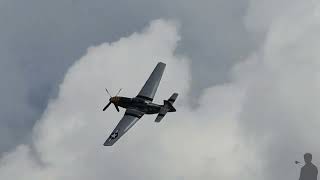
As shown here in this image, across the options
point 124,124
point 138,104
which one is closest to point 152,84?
point 138,104

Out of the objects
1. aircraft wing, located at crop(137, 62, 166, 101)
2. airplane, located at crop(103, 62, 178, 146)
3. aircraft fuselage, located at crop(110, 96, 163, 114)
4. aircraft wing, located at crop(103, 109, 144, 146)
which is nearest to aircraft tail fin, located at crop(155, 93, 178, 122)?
airplane, located at crop(103, 62, 178, 146)

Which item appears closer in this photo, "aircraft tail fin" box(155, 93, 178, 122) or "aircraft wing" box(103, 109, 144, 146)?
"aircraft wing" box(103, 109, 144, 146)

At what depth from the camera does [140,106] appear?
571 feet

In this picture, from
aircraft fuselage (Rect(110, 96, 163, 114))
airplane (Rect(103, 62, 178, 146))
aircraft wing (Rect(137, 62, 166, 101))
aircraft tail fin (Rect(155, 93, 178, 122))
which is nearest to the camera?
airplane (Rect(103, 62, 178, 146))

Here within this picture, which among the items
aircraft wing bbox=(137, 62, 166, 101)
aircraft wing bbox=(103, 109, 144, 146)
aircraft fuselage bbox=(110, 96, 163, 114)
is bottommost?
aircraft wing bbox=(103, 109, 144, 146)

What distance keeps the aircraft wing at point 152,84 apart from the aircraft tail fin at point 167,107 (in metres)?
6.90

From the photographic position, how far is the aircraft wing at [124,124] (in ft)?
529

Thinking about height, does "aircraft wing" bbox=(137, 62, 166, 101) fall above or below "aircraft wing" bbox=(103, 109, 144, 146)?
above

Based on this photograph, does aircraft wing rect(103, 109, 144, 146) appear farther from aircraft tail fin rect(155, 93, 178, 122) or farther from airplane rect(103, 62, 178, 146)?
aircraft tail fin rect(155, 93, 178, 122)

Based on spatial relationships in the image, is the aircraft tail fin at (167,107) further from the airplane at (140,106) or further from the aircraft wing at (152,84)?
the aircraft wing at (152,84)

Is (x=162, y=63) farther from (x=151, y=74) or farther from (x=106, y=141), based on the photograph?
(x=106, y=141)

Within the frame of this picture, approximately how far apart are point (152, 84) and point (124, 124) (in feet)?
61.5

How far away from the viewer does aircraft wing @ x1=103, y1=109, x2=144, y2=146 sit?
161250 millimetres

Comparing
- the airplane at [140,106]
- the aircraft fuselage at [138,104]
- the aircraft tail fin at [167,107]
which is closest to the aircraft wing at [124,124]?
the airplane at [140,106]
